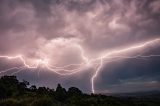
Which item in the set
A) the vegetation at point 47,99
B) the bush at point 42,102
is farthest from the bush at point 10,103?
the bush at point 42,102

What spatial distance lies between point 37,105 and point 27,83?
24.0m

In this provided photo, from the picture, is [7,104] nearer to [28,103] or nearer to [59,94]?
[28,103]

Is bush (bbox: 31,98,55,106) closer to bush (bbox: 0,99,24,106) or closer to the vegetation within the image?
the vegetation

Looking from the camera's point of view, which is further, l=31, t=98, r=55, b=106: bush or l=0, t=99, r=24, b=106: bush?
l=0, t=99, r=24, b=106: bush

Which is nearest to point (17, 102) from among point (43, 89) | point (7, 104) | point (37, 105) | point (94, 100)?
point (7, 104)

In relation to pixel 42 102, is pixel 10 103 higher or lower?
higher

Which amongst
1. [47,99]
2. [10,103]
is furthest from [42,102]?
[10,103]

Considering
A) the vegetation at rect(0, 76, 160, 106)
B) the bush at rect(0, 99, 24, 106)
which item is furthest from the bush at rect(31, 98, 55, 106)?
the bush at rect(0, 99, 24, 106)

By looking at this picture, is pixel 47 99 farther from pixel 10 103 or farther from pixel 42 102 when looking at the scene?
pixel 10 103

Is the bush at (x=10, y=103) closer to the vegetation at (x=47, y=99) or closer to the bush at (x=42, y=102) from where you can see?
the vegetation at (x=47, y=99)

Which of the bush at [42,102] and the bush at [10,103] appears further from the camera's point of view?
the bush at [10,103]

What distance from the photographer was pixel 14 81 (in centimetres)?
4516

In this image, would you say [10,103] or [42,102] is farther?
[10,103]

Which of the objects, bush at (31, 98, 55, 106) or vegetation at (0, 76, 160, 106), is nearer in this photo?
bush at (31, 98, 55, 106)
